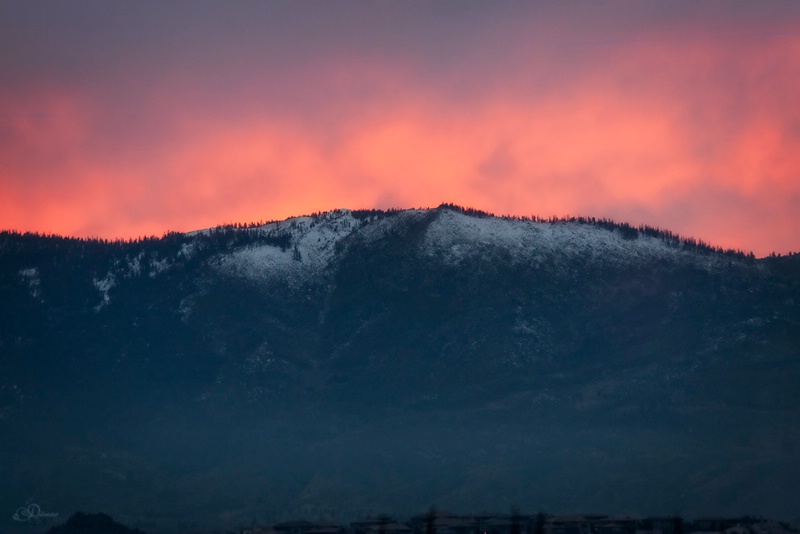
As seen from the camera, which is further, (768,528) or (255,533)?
(255,533)

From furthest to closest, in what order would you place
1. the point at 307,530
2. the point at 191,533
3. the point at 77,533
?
the point at 191,533 < the point at 307,530 < the point at 77,533

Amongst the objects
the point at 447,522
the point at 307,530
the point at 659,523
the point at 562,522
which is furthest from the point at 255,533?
the point at 659,523

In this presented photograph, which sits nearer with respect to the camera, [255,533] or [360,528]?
[255,533]

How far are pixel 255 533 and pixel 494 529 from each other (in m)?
24.3

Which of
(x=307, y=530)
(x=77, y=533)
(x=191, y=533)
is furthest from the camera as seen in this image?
(x=191, y=533)

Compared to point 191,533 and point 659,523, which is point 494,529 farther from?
point 191,533

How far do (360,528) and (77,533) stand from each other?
4244cm

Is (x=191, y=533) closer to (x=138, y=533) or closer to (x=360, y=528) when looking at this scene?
(x=360, y=528)

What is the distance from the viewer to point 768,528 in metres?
154

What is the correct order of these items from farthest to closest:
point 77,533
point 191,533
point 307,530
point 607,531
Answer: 1. point 191,533
2. point 307,530
3. point 607,531
4. point 77,533

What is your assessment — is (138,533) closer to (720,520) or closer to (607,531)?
(607,531)

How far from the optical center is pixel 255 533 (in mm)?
172875

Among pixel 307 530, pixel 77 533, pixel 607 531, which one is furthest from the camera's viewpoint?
pixel 307 530

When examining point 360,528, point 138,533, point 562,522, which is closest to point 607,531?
point 562,522
